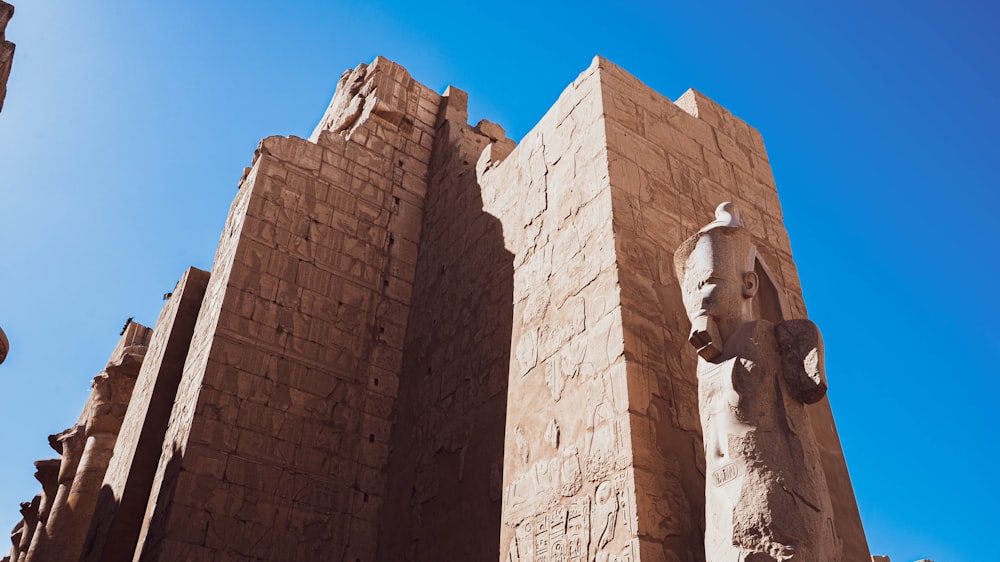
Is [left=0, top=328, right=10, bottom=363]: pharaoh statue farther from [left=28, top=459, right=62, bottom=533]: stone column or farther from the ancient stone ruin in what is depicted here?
[left=28, top=459, right=62, bottom=533]: stone column

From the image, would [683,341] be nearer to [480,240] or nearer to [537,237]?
[537,237]

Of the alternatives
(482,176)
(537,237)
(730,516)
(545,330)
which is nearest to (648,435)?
(730,516)

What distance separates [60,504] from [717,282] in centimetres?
1032

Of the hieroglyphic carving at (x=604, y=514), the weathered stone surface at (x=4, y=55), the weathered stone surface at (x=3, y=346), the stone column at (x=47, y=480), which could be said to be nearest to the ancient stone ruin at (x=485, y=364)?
the hieroglyphic carving at (x=604, y=514)

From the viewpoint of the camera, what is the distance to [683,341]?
18.5 feet

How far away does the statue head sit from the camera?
14.3 ft

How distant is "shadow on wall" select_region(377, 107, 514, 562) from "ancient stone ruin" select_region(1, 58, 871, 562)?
0.03m

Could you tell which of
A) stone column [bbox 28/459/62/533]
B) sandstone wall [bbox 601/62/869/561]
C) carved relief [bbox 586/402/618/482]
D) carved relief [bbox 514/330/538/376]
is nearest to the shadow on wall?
carved relief [bbox 514/330/538/376]

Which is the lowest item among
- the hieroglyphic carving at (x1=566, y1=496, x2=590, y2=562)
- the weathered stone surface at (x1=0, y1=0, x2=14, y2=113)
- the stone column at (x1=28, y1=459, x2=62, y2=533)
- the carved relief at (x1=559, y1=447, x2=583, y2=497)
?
the hieroglyphic carving at (x1=566, y1=496, x2=590, y2=562)

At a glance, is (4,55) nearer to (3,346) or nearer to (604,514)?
(3,346)

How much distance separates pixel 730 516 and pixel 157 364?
25.8ft

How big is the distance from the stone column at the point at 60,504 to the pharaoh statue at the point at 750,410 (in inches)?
376

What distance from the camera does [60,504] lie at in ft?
37.0

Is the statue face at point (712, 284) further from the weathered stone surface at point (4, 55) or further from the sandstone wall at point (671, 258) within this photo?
the weathered stone surface at point (4, 55)
